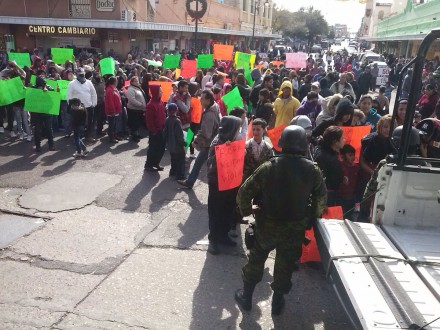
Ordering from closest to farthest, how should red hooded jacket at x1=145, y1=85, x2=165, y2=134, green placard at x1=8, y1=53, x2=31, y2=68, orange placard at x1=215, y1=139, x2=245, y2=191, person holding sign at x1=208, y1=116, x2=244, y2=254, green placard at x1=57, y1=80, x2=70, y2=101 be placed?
orange placard at x1=215, y1=139, x2=245, y2=191 → person holding sign at x1=208, y1=116, x2=244, y2=254 → red hooded jacket at x1=145, y1=85, x2=165, y2=134 → green placard at x1=57, y1=80, x2=70, y2=101 → green placard at x1=8, y1=53, x2=31, y2=68

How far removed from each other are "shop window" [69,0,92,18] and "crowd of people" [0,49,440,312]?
14113mm

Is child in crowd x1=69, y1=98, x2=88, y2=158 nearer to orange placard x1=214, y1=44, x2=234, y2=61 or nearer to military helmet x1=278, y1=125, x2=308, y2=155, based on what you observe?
military helmet x1=278, y1=125, x2=308, y2=155

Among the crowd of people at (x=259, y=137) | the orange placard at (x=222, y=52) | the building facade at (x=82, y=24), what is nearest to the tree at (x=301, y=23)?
the building facade at (x=82, y=24)

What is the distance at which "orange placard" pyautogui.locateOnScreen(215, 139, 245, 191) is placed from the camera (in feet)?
15.5

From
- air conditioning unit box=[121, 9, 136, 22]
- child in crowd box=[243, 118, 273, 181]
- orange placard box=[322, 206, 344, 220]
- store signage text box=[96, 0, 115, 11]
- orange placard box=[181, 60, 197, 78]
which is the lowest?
orange placard box=[322, 206, 344, 220]

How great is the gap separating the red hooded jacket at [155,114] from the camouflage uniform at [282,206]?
4.38 metres

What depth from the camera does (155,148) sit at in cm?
805

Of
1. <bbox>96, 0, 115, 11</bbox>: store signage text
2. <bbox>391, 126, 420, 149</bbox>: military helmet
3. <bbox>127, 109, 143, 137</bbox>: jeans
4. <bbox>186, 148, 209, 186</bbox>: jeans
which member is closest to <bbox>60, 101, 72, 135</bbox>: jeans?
<bbox>127, 109, 143, 137</bbox>: jeans

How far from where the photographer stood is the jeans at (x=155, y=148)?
26.0 ft

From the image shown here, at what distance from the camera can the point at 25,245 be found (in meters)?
5.21

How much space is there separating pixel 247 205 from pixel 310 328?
1.31 m

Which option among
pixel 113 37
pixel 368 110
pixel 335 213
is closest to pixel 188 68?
pixel 368 110

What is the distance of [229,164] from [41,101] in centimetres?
551

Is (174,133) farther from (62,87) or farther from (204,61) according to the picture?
(204,61)
